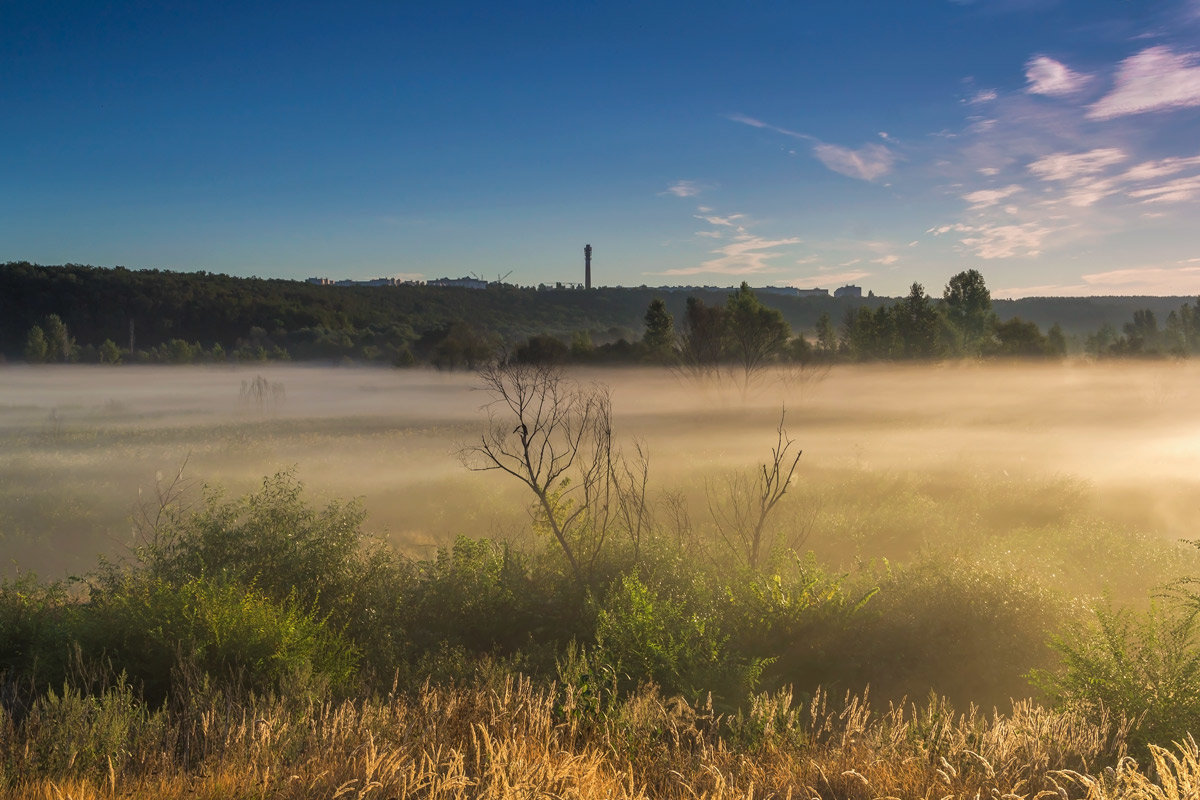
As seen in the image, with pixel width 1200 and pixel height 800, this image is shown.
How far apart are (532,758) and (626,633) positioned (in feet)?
20.3

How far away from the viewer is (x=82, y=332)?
110312mm

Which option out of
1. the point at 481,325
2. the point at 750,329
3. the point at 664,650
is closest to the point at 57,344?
the point at 481,325

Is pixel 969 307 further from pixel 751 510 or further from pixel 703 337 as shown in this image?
pixel 751 510

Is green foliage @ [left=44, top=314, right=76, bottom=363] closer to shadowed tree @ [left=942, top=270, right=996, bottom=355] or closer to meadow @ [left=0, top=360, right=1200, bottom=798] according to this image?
meadow @ [left=0, top=360, right=1200, bottom=798]

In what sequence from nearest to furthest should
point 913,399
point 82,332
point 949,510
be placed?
1. point 949,510
2. point 913,399
3. point 82,332

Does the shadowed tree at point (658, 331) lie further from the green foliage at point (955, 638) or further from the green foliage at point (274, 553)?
the green foliage at point (274, 553)

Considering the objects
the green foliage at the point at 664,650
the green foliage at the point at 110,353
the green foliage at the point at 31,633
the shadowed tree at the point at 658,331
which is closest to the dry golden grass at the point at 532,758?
the green foliage at the point at 664,650

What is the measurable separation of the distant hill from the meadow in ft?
198

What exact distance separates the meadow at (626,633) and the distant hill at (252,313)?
6020 cm

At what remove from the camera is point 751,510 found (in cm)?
2897

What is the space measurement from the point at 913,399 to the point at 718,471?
3808cm

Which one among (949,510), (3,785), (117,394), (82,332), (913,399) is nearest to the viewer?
(3,785)

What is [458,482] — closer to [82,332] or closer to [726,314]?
[726,314]

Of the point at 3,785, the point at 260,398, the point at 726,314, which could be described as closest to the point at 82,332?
the point at 260,398
